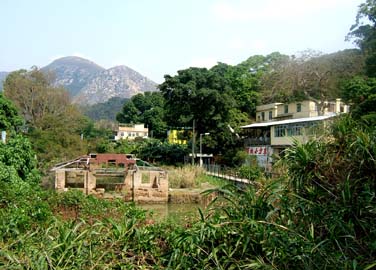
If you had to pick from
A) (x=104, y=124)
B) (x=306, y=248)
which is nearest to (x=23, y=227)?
(x=306, y=248)

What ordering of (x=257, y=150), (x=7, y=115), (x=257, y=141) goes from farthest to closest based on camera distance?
(x=257, y=141) → (x=257, y=150) → (x=7, y=115)

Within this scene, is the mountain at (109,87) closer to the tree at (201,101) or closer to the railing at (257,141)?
the tree at (201,101)

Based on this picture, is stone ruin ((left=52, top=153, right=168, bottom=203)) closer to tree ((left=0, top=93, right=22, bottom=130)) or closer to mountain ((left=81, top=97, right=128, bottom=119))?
tree ((left=0, top=93, right=22, bottom=130))

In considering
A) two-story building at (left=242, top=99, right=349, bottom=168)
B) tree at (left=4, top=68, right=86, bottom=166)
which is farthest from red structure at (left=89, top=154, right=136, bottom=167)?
two-story building at (left=242, top=99, right=349, bottom=168)

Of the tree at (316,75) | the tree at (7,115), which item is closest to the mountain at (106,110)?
the tree at (316,75)

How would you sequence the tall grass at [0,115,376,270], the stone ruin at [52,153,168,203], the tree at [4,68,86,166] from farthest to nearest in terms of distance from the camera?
the tree at [4,68,86,166] → the stone ruin at [52,153,168,203] → the tall grass at [0,115,376,270]

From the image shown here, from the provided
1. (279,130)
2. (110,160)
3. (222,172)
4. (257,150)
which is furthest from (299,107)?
(110,160)

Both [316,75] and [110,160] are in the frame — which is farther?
[316,75]

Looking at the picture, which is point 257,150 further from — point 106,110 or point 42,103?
point 106,110

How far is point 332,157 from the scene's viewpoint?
3535mm

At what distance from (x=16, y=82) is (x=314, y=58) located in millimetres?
21635

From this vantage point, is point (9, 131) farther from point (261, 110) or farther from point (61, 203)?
point (261, 110)

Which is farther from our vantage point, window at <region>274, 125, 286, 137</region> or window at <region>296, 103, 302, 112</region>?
window at <region>296, 103, 302, 112</region>

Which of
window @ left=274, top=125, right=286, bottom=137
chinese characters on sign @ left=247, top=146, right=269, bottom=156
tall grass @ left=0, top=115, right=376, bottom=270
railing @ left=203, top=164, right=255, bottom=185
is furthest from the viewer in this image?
chinese characters on sign @ left=247, top=146, right=269, bottom=156
